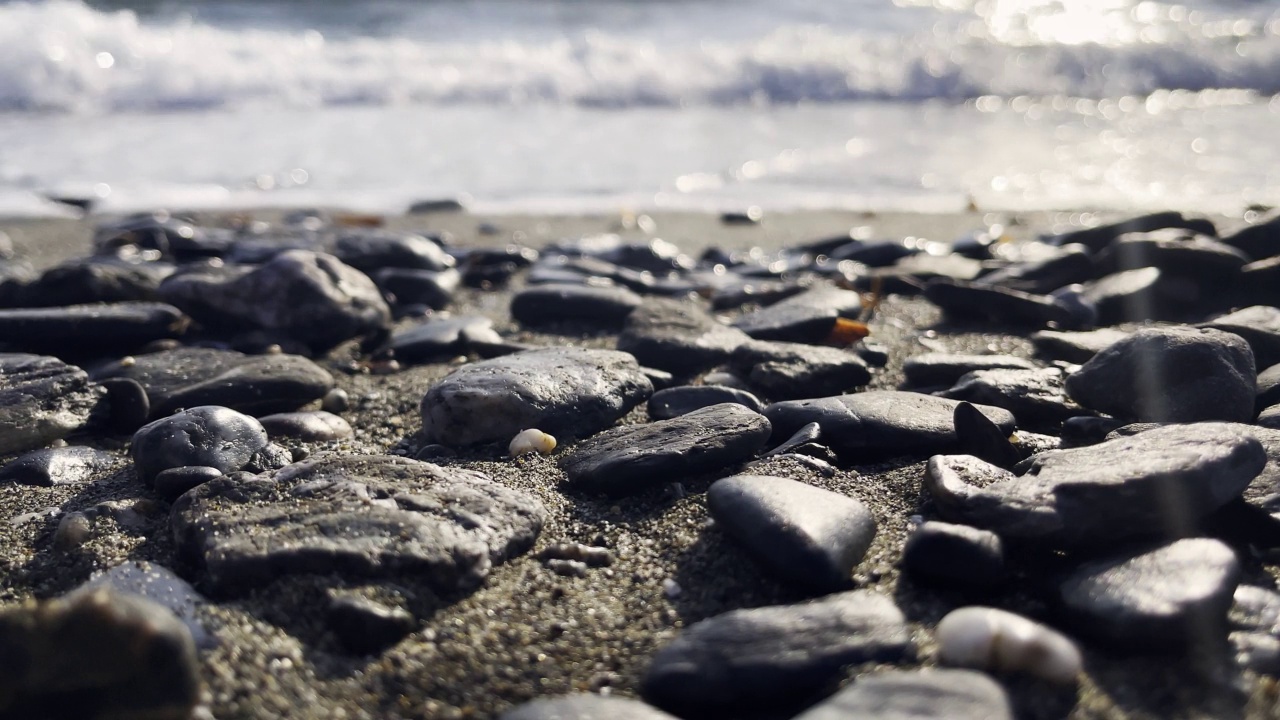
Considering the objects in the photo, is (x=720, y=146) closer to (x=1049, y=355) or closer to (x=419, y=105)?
(x=419, y=105)

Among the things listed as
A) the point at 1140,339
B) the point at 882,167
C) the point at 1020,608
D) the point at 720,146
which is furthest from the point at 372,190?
the point at 1020,608

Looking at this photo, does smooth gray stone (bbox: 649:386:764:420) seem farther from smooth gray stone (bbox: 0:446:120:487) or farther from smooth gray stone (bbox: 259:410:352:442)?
smooth gray stone (bbox: 0:446:120:487)

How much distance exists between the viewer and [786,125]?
7.43m

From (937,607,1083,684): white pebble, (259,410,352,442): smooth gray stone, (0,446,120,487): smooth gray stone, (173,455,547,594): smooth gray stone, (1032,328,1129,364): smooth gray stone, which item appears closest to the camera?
(937,607,1083,684): white pebble

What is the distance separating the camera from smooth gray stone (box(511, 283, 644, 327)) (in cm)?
305

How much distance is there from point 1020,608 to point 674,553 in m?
0.53

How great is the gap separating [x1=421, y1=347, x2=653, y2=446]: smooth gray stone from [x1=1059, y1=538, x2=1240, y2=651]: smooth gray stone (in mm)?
1050

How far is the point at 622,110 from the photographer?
8.07 m

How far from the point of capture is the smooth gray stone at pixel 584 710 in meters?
1.14

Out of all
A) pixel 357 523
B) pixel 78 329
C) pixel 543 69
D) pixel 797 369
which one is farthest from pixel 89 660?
pixel 543 69

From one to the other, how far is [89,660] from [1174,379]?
1.90 metres

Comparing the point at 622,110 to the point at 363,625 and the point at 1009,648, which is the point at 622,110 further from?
the point at 1009,648

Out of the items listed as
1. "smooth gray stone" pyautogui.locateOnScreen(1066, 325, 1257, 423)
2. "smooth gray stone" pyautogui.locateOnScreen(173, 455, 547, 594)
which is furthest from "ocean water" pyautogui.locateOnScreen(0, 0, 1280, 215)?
"smooth gray stone" pyautogui.locateOnScreen(173, 455, 547, 594)

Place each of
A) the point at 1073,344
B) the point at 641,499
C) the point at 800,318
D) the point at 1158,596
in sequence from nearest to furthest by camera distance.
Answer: the point at 1158,596 < the point at 641,499 < the point at 1073,344 < the point at 800,318
